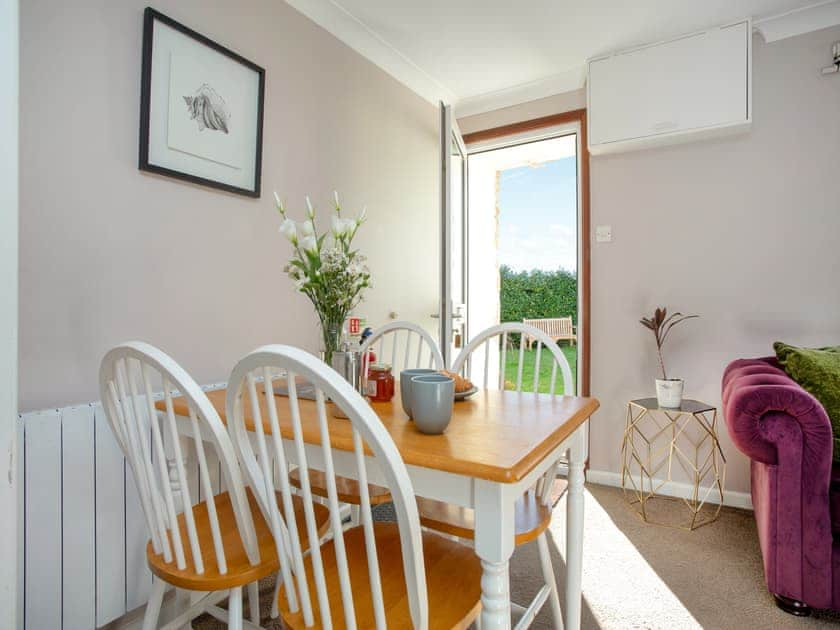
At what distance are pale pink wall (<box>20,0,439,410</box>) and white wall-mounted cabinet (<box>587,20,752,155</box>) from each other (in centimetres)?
133

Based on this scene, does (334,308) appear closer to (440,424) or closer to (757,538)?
(440,424)

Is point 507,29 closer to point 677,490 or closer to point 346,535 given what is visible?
point 346,535

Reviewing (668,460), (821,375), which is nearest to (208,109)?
(821,375)

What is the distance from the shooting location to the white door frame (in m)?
0.85

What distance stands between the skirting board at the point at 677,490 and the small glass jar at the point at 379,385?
2.01 meters

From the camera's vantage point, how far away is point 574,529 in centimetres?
134

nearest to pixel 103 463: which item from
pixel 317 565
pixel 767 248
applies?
pixel 317 565

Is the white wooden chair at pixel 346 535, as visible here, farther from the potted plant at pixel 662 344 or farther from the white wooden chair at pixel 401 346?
the potted plant at pixel 662 344

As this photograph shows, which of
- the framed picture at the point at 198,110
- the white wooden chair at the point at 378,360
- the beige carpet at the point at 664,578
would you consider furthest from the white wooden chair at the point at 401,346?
the beige carpet at the point at 664,578

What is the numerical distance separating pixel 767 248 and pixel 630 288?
693mm

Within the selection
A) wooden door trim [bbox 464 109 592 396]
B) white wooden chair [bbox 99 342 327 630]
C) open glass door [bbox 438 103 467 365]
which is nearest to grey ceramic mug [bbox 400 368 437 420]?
white wooden chair [bbox 99 342 327 630]

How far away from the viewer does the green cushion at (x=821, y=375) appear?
1.83 meters

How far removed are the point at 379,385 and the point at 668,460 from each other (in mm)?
2113

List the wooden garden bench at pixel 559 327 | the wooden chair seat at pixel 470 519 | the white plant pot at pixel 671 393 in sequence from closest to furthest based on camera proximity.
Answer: the wooden chair seat at pixel 470 519 → the white plant pot at pixel 671 393 → the wooden garden bench at pixel 559 327
